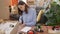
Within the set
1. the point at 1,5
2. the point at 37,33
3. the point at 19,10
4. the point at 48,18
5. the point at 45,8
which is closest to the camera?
the point at 37,33

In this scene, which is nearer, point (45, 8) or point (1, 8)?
point (1, 8)

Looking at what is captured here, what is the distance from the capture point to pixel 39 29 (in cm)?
115

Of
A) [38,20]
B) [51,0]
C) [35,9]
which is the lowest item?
[38,20]

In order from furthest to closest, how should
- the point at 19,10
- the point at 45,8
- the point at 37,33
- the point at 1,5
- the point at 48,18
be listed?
the point at 45,8 → the point at 19,10 → the point at 48,18 → the point at 1,5 → the point at 37,33

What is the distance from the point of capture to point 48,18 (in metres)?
1.84

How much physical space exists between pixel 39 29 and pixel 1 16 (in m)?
0.51

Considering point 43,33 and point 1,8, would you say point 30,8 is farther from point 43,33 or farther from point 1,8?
point 43,33

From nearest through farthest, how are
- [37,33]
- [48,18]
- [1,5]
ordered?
1. [37,33]
2. [1,5]
3. [48,18]

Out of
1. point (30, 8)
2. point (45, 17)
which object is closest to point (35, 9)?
point (30, 8)

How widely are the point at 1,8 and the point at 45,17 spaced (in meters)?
0.72

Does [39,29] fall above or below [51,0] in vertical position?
below

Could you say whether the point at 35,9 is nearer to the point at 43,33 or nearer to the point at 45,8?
the point at 45,8

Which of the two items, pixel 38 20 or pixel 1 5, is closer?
pixel 1 5

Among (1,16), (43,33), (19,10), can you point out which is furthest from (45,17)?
(43,33)
